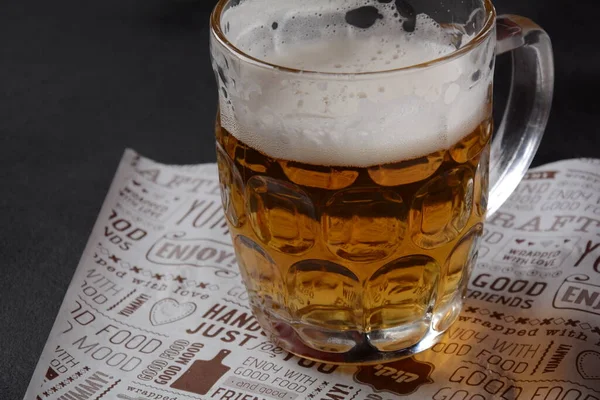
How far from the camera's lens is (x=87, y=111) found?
1.62 m

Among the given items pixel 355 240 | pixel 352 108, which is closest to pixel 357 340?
pixel 355 240

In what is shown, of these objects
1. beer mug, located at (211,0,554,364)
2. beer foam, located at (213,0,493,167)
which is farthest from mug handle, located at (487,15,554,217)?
beer foam, located at (213,0,493,167)

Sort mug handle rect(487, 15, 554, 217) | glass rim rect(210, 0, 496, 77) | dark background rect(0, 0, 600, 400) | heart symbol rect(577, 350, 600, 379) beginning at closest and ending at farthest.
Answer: glass rim rect(210, 0, 496, 77), heart symbol rect(577, 350, 600, 379), mug handle rect(487, 15, 554, 217), dark background rect(0, 0, 600, 400)

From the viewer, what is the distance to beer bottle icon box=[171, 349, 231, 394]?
36.4 inches

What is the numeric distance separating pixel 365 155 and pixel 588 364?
0.30 m

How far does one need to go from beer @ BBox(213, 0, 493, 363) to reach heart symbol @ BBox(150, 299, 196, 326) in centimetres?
10

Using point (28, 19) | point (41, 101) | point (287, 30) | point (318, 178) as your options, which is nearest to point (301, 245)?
point (318, 178)

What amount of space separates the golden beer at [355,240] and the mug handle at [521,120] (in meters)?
0.09

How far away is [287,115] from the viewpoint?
821 millimetres

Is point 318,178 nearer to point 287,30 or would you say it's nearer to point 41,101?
point 287,30

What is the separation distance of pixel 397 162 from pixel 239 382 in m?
0.28

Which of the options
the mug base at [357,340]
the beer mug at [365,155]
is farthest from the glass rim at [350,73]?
the mug base at [357,340]

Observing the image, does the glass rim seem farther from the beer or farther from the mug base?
the mug base

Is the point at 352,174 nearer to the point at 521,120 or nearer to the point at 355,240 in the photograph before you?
the point at 355,240
